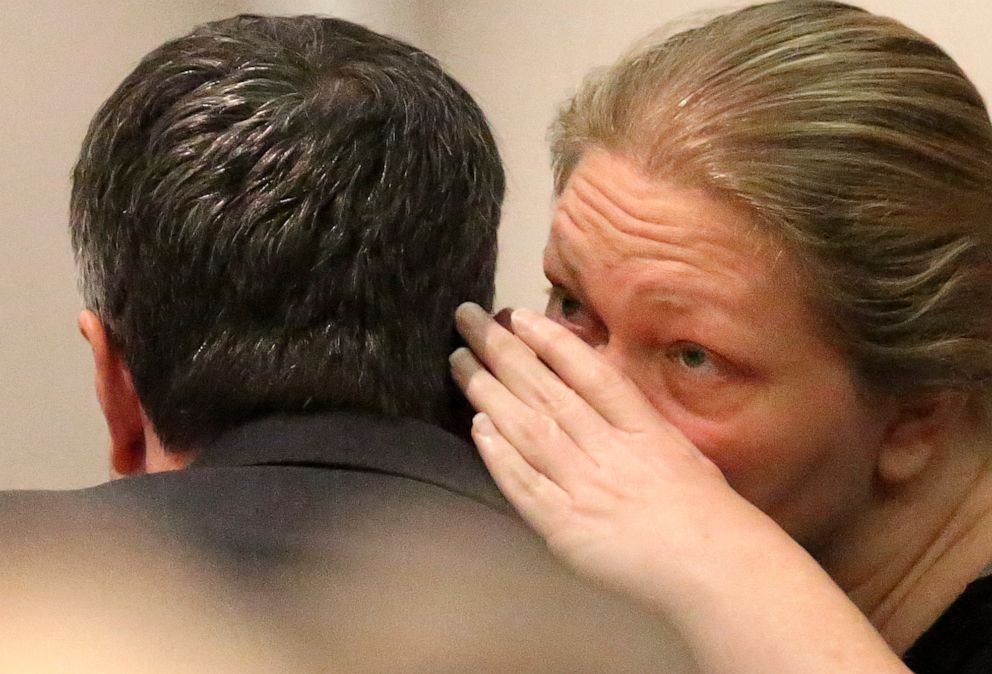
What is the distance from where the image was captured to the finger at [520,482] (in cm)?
71

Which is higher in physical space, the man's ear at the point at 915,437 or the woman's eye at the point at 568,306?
the man's ear at the point at 915,437

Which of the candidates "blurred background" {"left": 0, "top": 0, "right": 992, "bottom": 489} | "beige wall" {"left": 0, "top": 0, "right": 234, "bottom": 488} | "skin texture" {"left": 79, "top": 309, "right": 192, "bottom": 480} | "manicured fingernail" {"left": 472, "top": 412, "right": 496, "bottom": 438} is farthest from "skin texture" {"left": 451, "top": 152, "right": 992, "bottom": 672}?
"beige wall" {"left": 0, "top": 0, "right": 234, "bottom": 488}

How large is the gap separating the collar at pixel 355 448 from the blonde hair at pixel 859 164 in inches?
10.6

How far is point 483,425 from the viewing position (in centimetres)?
76

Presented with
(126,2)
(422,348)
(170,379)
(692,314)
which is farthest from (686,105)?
(126,2)

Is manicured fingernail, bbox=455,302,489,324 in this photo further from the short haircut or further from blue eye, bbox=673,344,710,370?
blue eye, bbox=673,344,710,370

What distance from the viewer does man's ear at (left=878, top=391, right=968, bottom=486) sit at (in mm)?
825

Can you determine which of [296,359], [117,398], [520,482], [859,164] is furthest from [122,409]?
[859,164]

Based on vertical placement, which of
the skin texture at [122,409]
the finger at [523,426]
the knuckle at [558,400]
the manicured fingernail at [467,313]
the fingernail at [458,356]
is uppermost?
the manicured fingernail at [467,313]

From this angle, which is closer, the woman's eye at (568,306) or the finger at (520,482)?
the finger at (520,482)

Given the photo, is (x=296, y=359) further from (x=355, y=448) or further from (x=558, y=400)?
(x=558, y=400)

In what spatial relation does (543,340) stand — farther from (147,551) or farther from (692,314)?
(147,551)

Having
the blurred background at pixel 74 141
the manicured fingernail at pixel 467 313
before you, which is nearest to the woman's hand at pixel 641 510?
the manicured fingernail at pixel 467 313

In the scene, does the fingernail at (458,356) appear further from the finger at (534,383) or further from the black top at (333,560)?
the black top at (333,560)
